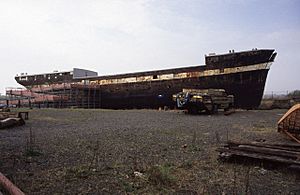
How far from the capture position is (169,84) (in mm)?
23359

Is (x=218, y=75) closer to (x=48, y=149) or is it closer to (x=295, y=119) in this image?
(x=295, y=119)

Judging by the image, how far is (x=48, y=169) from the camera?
173 inches

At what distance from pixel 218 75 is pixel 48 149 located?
17671mm

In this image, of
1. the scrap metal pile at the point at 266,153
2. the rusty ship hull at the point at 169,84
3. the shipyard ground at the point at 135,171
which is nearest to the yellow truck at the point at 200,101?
the rusty ship hull at the point at 169,84

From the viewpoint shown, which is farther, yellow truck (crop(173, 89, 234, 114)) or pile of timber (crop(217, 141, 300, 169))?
yellow truck (crop(173, 89, 234, 114))

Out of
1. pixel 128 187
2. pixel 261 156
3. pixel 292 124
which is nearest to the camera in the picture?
pixel 128 187

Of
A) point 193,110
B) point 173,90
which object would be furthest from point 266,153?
point 173,90

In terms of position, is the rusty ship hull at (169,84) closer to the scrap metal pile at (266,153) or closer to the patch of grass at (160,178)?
the scrap metal pile at (266,153)

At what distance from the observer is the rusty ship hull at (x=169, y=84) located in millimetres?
20250

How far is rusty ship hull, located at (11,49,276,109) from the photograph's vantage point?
797 inches

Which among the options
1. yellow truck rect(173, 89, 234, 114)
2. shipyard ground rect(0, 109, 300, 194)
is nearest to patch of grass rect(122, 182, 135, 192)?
shipyard ground rect(0, 109, 300, 194)

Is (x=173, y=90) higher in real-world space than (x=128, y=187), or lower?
higher

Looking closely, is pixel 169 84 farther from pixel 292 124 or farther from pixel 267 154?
pixel 267 154

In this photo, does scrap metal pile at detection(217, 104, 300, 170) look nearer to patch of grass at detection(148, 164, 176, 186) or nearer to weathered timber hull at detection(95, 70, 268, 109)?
patch of grass at detection(148, 164, 176, 186)
